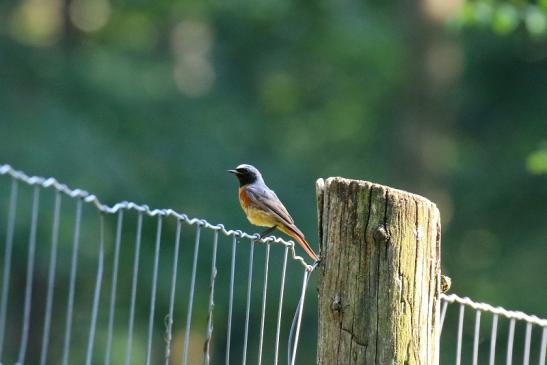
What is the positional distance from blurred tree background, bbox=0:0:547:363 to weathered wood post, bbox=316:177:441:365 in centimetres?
1363

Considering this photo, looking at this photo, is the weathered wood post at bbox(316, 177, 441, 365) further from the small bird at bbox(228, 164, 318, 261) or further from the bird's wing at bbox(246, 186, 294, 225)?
the bird's wing at bbox(246, 186, 294, 225)

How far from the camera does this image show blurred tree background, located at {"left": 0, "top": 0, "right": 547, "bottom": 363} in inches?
717

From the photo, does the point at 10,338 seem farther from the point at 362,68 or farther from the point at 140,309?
the point at 362,68

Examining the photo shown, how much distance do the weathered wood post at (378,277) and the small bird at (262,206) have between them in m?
2.42

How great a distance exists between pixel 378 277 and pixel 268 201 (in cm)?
305

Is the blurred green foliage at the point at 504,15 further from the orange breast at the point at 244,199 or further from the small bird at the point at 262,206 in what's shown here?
the orange breast at the point at 244,199

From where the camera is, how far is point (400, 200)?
368cm

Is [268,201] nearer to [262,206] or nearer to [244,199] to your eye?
[262,206]

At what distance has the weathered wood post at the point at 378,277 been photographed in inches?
143

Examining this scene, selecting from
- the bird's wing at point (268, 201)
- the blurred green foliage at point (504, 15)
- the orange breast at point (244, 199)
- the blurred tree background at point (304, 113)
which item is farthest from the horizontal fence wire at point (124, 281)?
the bird's wing at point (268, 201)

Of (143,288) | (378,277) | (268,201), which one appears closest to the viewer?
(378,277)

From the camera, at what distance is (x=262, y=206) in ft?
22.1

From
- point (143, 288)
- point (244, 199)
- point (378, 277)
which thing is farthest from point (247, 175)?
point (143, 288)

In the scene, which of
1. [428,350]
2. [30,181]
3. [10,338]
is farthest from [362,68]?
[428,350]
